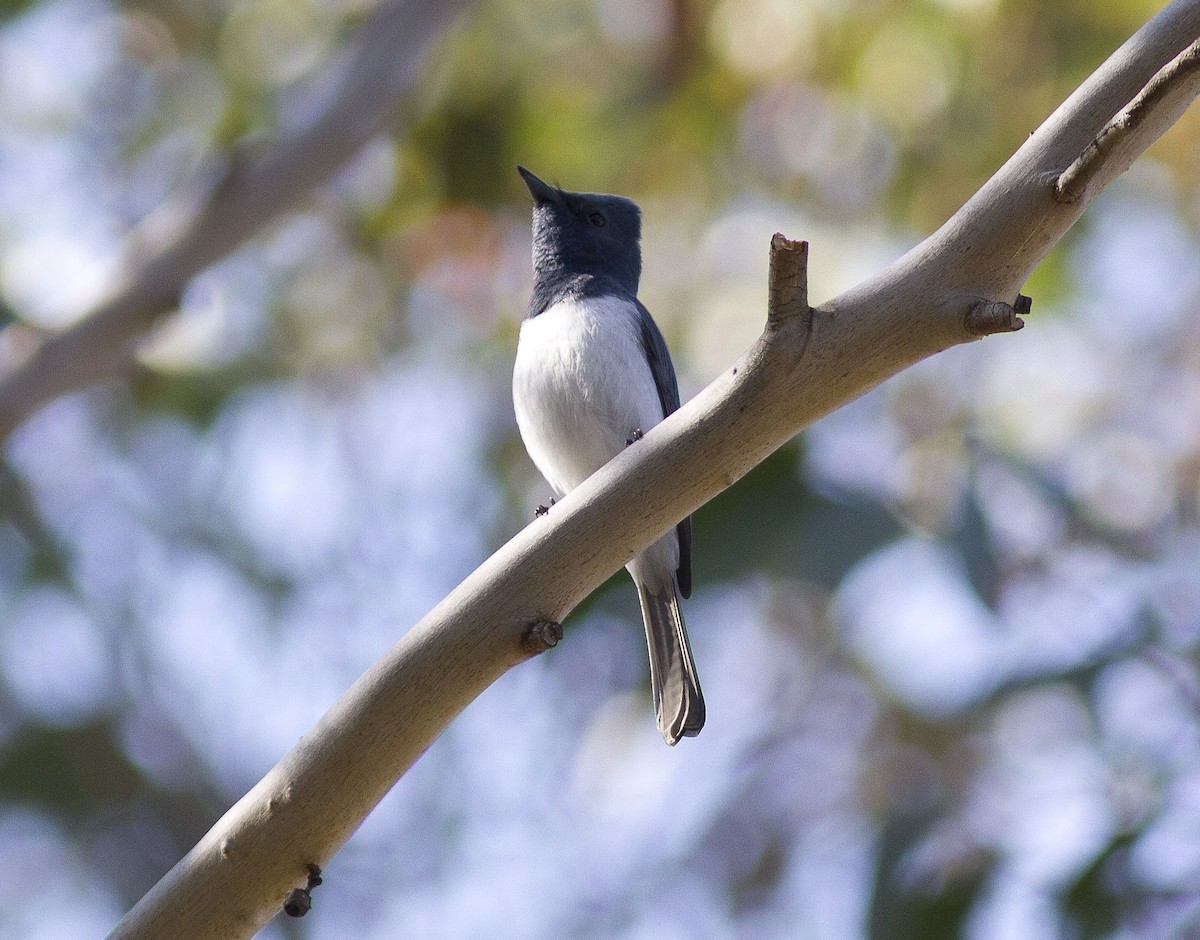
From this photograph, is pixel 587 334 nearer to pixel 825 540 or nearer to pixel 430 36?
pixel 825 540

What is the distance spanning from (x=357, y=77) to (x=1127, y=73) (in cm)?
336

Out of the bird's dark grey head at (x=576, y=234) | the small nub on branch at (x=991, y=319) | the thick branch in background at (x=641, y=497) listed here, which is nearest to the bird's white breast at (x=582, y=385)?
the bird's dark grey head at (x=576, y=234)

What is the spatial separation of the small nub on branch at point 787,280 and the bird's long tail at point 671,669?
1.29 metres

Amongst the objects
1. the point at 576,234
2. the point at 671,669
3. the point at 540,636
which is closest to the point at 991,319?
the point at 540,636

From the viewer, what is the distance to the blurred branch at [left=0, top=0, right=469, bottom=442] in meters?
4.32

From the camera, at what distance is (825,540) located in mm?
4191

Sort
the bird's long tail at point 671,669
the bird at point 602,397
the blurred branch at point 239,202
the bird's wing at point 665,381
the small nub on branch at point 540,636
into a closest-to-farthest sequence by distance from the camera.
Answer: the small nub on branch at point 540,636, the bird's long tail at point 671,669, the bird at point 602,397, the bird's wing at point 665,381, the blurred branch at point 239,202

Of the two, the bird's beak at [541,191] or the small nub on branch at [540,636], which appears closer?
the small nub on branch at [540,636]

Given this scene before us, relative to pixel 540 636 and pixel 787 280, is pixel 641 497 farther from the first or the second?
pixel 787 280

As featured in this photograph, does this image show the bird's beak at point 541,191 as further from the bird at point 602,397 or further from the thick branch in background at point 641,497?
the thick branch in background at point 641,497

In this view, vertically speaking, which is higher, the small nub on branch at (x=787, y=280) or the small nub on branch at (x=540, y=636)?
the small nub on branch at (x=787, y=280)

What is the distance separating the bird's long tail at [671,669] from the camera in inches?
119

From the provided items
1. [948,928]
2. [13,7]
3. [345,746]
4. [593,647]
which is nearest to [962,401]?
[593,647]

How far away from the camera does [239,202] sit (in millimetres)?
4512
